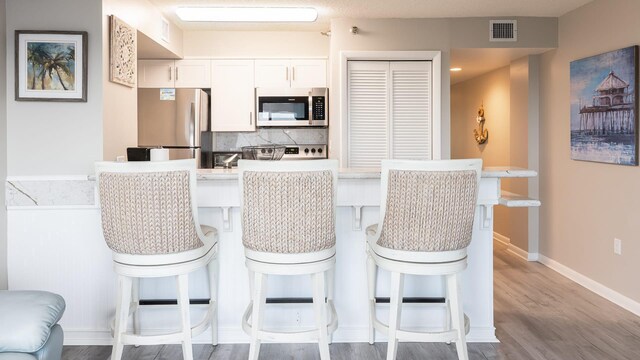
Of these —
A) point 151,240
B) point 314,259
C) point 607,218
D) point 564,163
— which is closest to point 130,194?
point 151,240

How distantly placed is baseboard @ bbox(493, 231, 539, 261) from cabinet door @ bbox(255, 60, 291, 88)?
10.1 feet

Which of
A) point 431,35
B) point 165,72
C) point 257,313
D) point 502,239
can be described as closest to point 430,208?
point 257,313

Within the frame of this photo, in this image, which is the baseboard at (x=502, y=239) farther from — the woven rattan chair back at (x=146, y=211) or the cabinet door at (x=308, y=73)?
the woven rattan chair back at (x=146, y=211)

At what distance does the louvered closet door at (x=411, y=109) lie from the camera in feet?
15.6

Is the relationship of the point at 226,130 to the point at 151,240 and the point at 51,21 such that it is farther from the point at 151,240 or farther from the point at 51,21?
the point at 151,240

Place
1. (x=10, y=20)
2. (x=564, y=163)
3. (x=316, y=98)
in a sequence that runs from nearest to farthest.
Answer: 1. (x=10, y=20)
2. (x=564, y=163)
3. (x=316, y=98)

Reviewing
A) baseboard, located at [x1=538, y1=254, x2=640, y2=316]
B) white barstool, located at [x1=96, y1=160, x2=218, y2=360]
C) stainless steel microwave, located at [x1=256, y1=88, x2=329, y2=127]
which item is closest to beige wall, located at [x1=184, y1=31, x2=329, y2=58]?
stainless steel microwave, located at [x1=256, y1=88, x2=329, y2=127]

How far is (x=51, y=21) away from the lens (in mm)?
2930

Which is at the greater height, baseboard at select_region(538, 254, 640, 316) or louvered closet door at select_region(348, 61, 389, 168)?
louvered closet door at select_region(348, 61, 389, 168)

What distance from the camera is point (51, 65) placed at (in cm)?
292

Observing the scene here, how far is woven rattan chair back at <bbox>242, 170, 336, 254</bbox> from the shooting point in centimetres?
208

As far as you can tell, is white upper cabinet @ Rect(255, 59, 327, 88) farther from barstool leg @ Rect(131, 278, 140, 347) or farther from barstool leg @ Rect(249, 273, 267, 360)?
barstool leg @ Rect(249, 273, 267, 360)

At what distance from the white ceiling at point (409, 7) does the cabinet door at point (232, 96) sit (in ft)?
2.09

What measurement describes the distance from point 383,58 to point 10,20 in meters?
3.03
